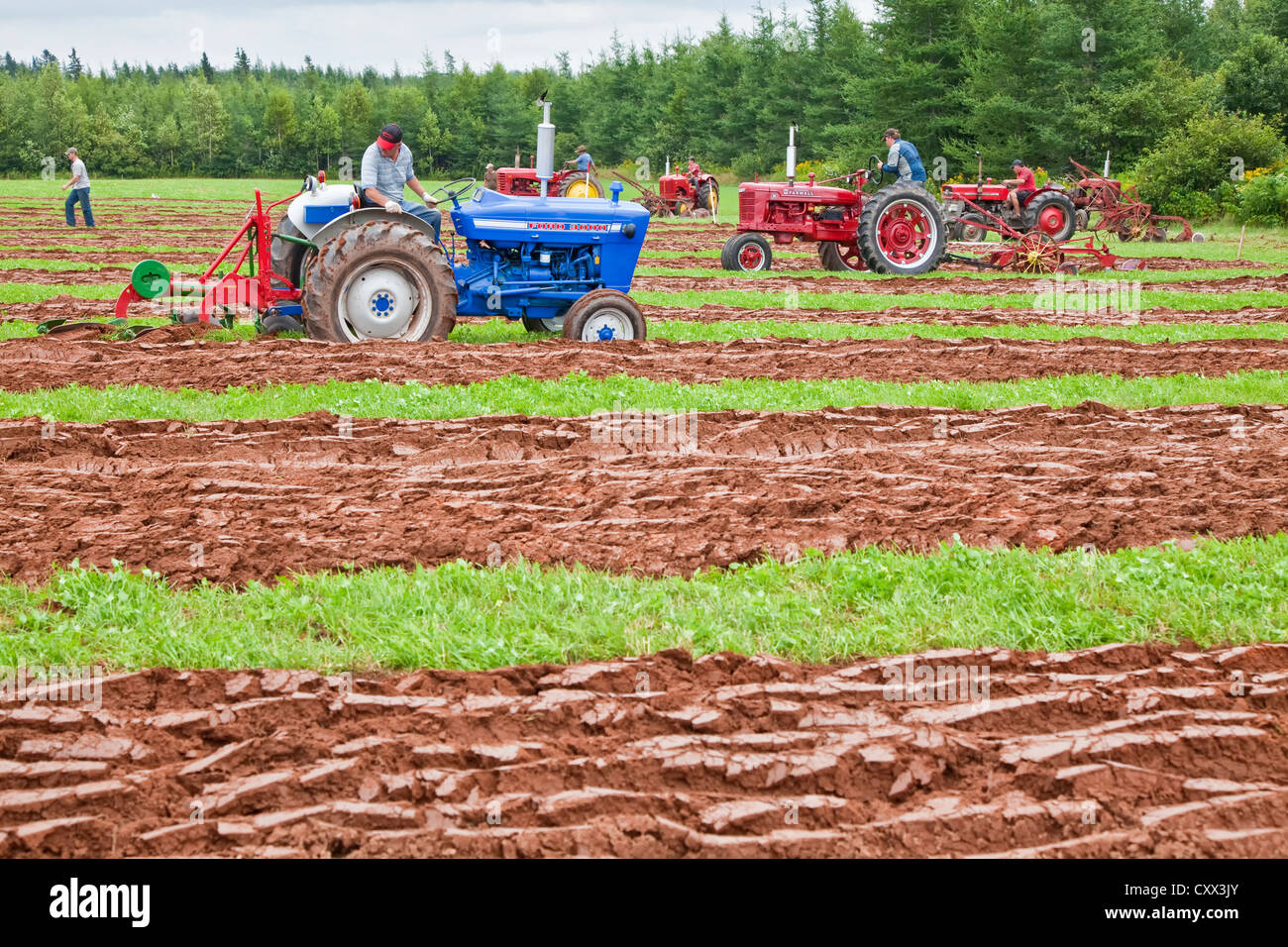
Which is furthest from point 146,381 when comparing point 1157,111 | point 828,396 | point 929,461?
point 1157,111

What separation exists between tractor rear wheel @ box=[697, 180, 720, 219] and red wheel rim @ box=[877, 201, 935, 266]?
17.4m

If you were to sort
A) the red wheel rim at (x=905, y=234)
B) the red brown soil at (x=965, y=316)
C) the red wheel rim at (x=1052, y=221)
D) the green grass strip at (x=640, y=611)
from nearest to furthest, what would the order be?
the green grass strip at (x=640, y=611), the red brown soil at (x=965, y=316), the red wheel rim at (x=905, y=234), the red wheel rim at (x=1052, y=221)

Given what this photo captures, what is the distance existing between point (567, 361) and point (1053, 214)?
18.5 meters

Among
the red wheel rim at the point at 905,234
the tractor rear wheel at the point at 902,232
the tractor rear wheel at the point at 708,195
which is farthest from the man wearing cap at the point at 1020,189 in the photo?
the tractor rear wheel at the point at 708,195

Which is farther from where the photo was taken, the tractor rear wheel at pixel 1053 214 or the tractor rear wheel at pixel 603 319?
the tractor rear wheel at pixel 1053 214

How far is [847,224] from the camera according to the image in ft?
60.9

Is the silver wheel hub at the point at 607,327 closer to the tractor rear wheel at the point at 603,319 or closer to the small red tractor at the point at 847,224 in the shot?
the tractor rear wheel at the point at 603,319

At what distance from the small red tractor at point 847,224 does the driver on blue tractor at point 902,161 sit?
0.68ft

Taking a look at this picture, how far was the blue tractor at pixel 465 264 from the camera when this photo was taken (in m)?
9.97

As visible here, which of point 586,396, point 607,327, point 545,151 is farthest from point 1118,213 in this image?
point 586,396

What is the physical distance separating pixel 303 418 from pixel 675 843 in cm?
517

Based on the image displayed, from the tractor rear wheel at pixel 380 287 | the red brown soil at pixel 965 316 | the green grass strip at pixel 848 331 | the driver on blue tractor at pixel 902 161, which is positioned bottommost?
the green grass strip at pixel 848 331

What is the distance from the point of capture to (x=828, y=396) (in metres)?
8.61

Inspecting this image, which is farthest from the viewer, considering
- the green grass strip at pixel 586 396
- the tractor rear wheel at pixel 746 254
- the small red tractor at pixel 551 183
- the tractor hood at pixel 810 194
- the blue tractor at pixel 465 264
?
the small red tractor at pixel 551 183
